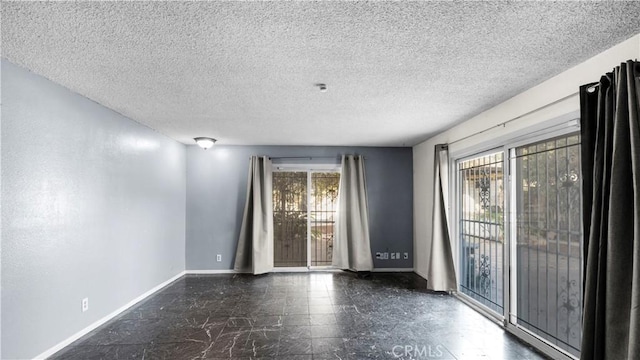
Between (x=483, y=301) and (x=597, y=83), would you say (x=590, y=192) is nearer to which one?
(x=597, y=83)

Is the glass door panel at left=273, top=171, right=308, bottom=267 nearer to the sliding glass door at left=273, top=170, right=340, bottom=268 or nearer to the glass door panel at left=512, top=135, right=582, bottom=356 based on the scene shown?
the sliding glass door at left=273, top=170, right=340, bottom=268

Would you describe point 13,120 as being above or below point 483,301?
above

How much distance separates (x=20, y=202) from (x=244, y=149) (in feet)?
12.5

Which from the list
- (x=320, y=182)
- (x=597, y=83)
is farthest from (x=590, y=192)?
(x=320, y=182)

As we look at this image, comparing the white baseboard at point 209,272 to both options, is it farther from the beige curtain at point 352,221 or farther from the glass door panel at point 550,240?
the glass door panel at point 550,240

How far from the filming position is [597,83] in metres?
2.21

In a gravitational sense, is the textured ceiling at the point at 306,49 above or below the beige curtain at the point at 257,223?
above

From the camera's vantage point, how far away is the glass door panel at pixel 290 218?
6.25 metres

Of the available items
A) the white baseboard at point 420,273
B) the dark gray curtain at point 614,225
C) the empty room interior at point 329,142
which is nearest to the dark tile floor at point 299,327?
the empty room interior at point 329,142

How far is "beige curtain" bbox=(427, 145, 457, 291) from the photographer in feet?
15.2

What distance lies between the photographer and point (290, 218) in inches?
247

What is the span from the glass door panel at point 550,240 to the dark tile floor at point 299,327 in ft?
1.07

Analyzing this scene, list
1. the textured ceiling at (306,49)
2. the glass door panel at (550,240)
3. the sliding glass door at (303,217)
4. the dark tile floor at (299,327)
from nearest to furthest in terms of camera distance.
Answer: the textured ceiling at (306,49) → the glass door panel at (550,240) → the dark tile floor at (299,327) → the sliding glass door at (303,217)

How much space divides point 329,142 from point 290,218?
5.17ft
